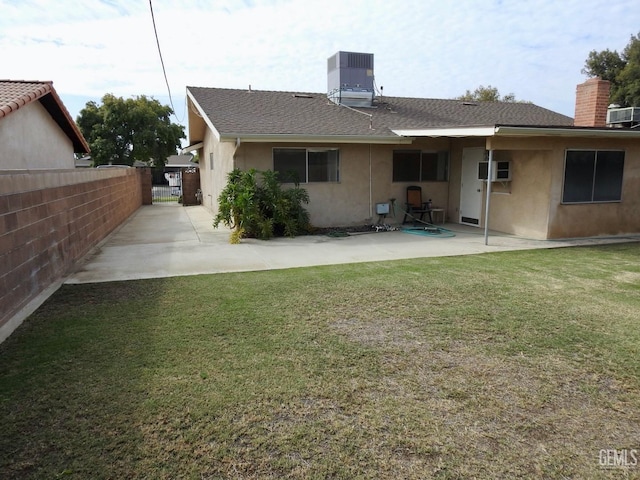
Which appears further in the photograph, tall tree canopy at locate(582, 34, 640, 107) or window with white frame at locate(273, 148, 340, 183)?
tall tree canopy at locate(582, 34, 640, 107)

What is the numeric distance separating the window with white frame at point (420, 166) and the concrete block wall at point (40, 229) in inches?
303

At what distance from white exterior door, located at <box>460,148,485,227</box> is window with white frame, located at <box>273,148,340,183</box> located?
3.64 metres

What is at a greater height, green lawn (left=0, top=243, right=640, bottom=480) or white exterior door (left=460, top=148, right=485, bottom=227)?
white exterior door (left=460, top=148, right=485, bottom=227)

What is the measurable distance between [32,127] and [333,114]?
7710 mm

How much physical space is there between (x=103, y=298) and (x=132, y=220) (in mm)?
10239

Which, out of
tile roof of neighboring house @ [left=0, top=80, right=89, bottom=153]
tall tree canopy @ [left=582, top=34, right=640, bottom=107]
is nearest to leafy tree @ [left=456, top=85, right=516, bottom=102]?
tall tree canopy @ [left=582, top=34, right=640, bottom=107]

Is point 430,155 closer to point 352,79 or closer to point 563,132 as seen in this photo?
point 352,79

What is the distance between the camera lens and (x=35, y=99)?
33.1ft

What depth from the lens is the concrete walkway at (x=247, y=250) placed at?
7.72m

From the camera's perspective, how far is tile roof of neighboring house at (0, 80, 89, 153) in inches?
353

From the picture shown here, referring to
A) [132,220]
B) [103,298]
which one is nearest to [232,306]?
[103,298]

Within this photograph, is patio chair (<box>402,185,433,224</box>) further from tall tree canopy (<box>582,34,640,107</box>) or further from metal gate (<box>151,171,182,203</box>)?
tall tree canopy (<box>582,34,640,107</box>)

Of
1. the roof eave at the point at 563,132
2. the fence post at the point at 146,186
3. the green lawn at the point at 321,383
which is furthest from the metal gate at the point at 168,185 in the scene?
the green lawn at the point at 321,383

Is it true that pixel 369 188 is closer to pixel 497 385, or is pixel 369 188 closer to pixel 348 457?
pixel 497 385
